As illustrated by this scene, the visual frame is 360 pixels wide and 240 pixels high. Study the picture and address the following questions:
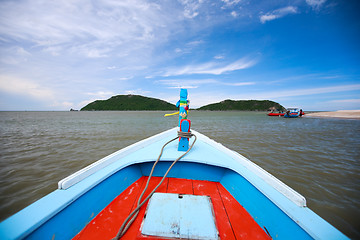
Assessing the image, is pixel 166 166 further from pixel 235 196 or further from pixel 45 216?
pixel 45 216

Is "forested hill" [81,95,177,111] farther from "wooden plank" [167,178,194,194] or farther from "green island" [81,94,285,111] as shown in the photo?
"wooden plank" [167,178,194,194]

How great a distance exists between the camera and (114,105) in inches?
5167

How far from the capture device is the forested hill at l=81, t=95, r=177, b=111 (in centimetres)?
12675

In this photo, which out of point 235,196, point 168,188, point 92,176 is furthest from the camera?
point 168,188

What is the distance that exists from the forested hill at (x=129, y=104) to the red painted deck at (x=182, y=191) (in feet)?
413

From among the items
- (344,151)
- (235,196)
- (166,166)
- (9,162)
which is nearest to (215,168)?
(235,196)

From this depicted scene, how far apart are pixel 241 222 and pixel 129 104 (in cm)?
13716


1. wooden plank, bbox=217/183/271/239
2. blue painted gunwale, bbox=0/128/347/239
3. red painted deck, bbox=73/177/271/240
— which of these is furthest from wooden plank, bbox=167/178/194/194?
wooden plank, bbox=217/183/271/239

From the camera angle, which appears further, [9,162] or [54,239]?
[9,162]

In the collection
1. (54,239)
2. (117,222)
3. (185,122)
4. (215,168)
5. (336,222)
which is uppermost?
(185,122)

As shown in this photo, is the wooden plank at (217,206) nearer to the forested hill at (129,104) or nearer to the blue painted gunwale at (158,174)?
the blue painted gunwale at (158,174)

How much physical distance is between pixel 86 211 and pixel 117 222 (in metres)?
0.37

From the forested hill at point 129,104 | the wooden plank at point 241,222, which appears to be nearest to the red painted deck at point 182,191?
the wooden plank at point 241,222

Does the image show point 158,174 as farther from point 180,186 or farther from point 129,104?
point 129,104
